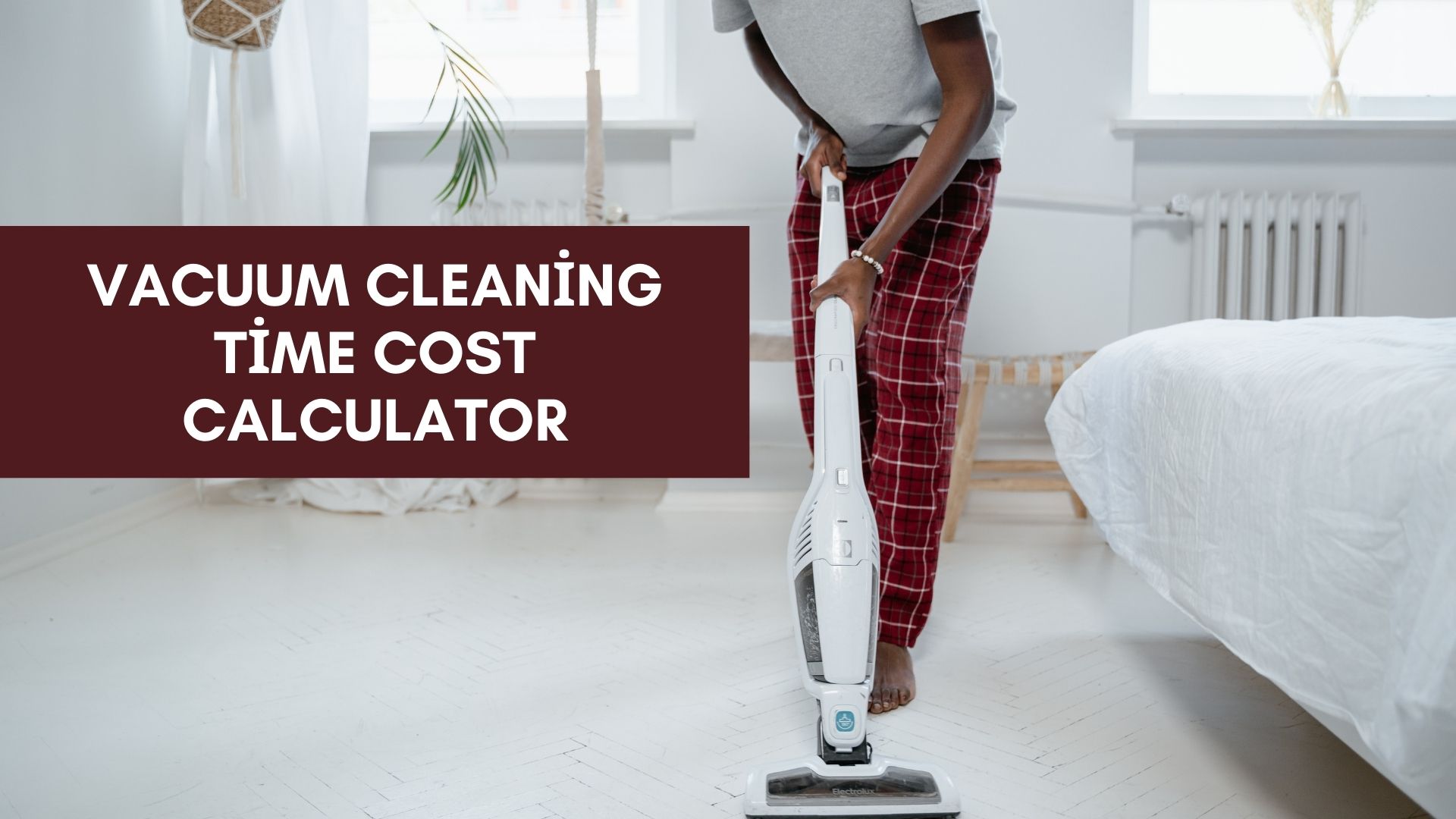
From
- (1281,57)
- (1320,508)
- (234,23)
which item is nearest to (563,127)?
(234,23)

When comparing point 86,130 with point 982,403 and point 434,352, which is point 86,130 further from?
point 982,403

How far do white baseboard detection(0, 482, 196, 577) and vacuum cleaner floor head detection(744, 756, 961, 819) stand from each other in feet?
5.84

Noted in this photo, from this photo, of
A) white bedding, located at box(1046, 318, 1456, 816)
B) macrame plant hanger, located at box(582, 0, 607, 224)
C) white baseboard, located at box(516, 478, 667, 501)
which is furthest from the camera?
white baseboard, located at box(516, 478, 667, 501)

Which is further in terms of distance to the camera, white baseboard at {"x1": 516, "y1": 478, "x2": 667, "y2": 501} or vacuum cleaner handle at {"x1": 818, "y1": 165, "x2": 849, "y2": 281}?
white baseboard at {"x1": 516, "y1": 478, "x2": 667, "y2": 501}

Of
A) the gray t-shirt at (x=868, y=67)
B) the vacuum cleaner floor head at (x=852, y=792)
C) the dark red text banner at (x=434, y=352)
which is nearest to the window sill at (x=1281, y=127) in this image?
the dark red text banner at (x=434, y=352)

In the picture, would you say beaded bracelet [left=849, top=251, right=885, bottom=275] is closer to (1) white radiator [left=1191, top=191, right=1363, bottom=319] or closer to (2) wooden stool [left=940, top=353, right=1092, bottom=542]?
(2) wooden stool [left=940, top=353, right=1092, bottom=542]

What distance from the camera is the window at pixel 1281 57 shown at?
2990mm

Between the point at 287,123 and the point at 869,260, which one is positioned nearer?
the point at 869,260

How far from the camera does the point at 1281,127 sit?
280 centimetres

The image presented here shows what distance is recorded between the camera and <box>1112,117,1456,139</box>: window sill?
9.11 ft

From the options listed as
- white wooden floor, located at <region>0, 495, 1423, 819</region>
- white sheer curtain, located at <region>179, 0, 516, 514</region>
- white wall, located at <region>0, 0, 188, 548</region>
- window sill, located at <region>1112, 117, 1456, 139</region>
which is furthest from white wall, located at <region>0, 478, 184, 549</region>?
Answer: window sill, located at <region>1112, 117, 1456, 139</region>

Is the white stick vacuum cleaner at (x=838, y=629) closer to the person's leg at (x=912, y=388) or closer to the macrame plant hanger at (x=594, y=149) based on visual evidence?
the person's leg at (x=912, y=388)

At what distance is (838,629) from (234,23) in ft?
→ 6.67

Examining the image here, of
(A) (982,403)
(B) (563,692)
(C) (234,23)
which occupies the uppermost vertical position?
(C) (234,23)
